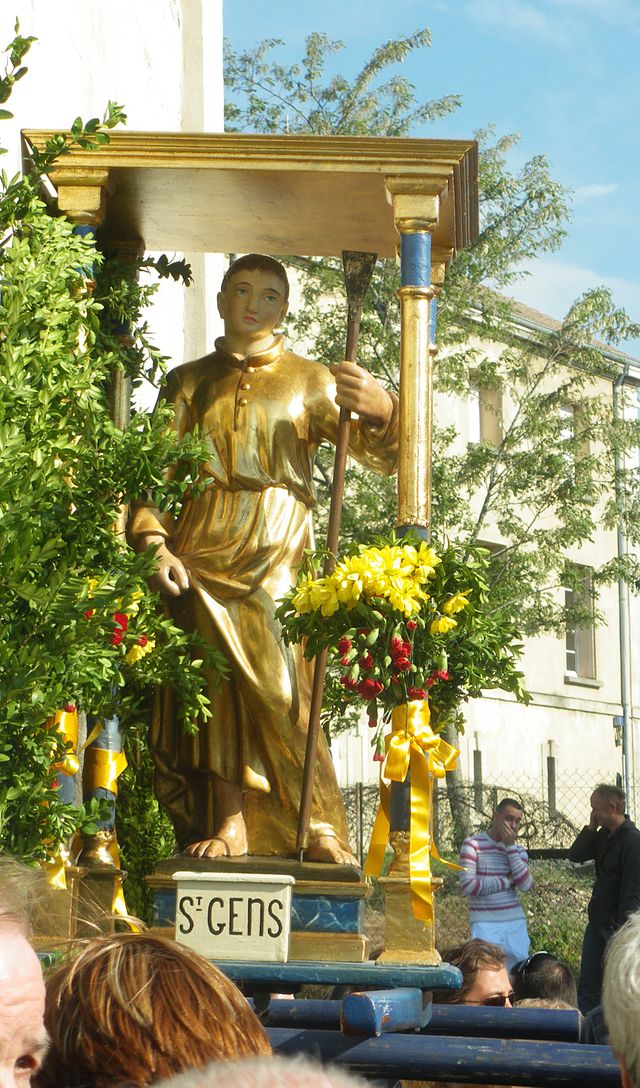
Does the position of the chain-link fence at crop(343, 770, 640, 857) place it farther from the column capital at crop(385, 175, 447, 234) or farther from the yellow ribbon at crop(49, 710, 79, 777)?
the column capital at crop(385, 175, 447, 234)

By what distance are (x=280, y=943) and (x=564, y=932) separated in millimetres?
9608

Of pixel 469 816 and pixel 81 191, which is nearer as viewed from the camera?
pixel 81 191

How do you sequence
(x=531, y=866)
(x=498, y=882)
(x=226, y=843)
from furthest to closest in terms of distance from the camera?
(x=531, y=866), (x=498, y=882), (x=226, y=843)

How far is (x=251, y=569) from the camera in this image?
5.78 meters

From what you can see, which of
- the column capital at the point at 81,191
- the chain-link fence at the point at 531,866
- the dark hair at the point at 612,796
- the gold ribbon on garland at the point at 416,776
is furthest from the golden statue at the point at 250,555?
the chain-link fence at the point at 531,866

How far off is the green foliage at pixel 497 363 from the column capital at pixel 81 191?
11407 millimetres

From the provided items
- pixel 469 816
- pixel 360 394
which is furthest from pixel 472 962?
pixel 469 816

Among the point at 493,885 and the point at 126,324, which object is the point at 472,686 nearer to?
the point at 126,324

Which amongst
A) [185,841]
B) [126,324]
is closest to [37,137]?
[126,324]

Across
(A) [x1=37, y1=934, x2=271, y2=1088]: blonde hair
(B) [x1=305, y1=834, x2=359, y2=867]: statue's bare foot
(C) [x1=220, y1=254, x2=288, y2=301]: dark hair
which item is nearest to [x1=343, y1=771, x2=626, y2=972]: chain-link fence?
(B) [x1=305, y1=834, x2=359, y2=867]: statue's bare foot

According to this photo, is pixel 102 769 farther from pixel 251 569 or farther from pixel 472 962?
pixel 472 962

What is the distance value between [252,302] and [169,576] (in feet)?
3.76

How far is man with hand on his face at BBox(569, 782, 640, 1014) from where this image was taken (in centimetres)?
831

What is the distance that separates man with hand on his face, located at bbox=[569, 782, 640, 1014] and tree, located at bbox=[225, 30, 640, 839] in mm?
8739
